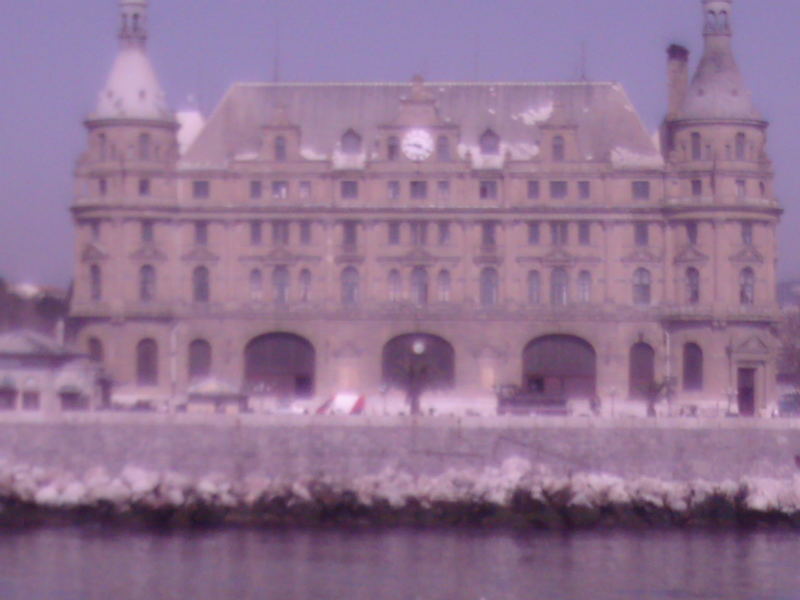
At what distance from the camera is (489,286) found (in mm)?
117125

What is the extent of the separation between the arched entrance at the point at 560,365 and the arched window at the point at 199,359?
1371 cm

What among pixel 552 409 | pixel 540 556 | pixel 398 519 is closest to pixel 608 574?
pixel 540 556

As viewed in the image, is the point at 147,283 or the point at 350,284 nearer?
the point at 350,284

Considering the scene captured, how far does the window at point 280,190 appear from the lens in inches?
4616

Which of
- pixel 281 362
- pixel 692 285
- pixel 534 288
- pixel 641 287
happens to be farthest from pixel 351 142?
pixel 692 285

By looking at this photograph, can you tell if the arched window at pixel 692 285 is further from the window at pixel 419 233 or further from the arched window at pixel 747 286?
the window at pixel 419 233

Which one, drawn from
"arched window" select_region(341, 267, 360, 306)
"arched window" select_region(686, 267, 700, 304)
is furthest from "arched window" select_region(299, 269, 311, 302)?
"arched window" select_region(686, 267, 700, 304)

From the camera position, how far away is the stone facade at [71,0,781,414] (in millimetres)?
115875

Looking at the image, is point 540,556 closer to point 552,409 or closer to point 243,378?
point 552,409

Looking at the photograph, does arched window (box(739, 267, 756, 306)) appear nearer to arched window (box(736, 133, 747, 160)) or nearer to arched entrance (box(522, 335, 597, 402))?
arched window (box(736, 133, 747, 160))

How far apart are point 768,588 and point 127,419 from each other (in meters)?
29.7

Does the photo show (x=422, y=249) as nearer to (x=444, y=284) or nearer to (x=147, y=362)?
(x=444, y=284)

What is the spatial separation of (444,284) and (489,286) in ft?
6.45

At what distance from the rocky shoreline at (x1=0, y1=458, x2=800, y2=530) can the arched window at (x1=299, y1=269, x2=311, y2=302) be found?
84.9 ft
